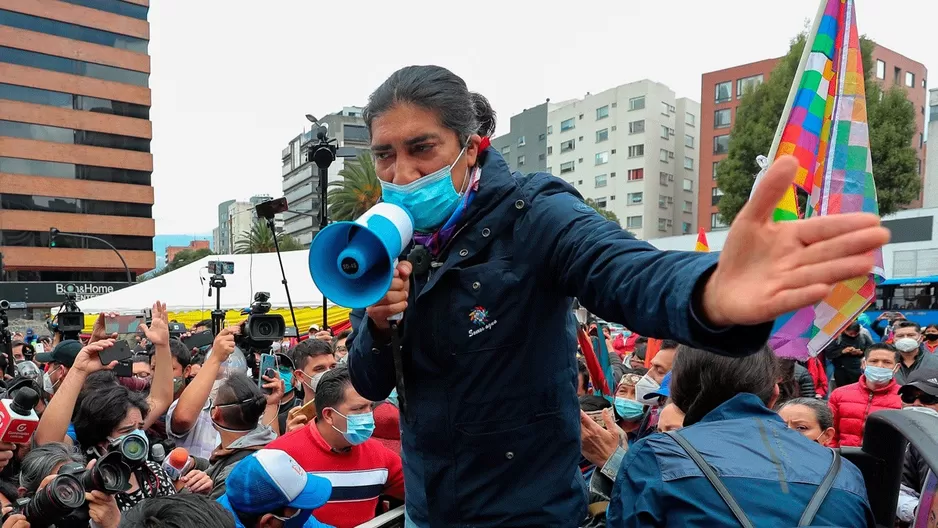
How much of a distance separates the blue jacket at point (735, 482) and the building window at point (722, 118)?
55588 millimetres

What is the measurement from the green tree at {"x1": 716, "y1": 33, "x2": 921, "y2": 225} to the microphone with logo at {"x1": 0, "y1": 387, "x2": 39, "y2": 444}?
85.2 ft

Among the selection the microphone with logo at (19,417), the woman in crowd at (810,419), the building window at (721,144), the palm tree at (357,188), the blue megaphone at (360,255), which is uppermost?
the building window at (721,144)

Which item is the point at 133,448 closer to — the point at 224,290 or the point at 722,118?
the point at 224,290

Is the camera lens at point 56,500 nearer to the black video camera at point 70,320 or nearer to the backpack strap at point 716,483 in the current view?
the backpack strap at point 716,483

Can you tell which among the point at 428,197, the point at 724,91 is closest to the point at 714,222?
the point at 724,91

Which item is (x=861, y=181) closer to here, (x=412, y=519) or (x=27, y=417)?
(x=412, y=519)

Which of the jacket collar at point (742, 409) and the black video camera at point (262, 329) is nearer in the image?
the jacket collar at point (742, 409)

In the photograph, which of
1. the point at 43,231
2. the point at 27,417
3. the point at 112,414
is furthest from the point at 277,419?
the point at 43,231

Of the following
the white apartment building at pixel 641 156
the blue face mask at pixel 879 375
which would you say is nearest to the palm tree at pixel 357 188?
the white apartment building at pixel 641 156

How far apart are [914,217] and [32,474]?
3820 centimetres

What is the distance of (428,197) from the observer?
1.82 meters

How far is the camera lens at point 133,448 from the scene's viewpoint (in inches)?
96.5

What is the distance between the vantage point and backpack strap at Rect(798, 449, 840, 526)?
1.65 m

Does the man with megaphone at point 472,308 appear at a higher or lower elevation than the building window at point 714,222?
lower
